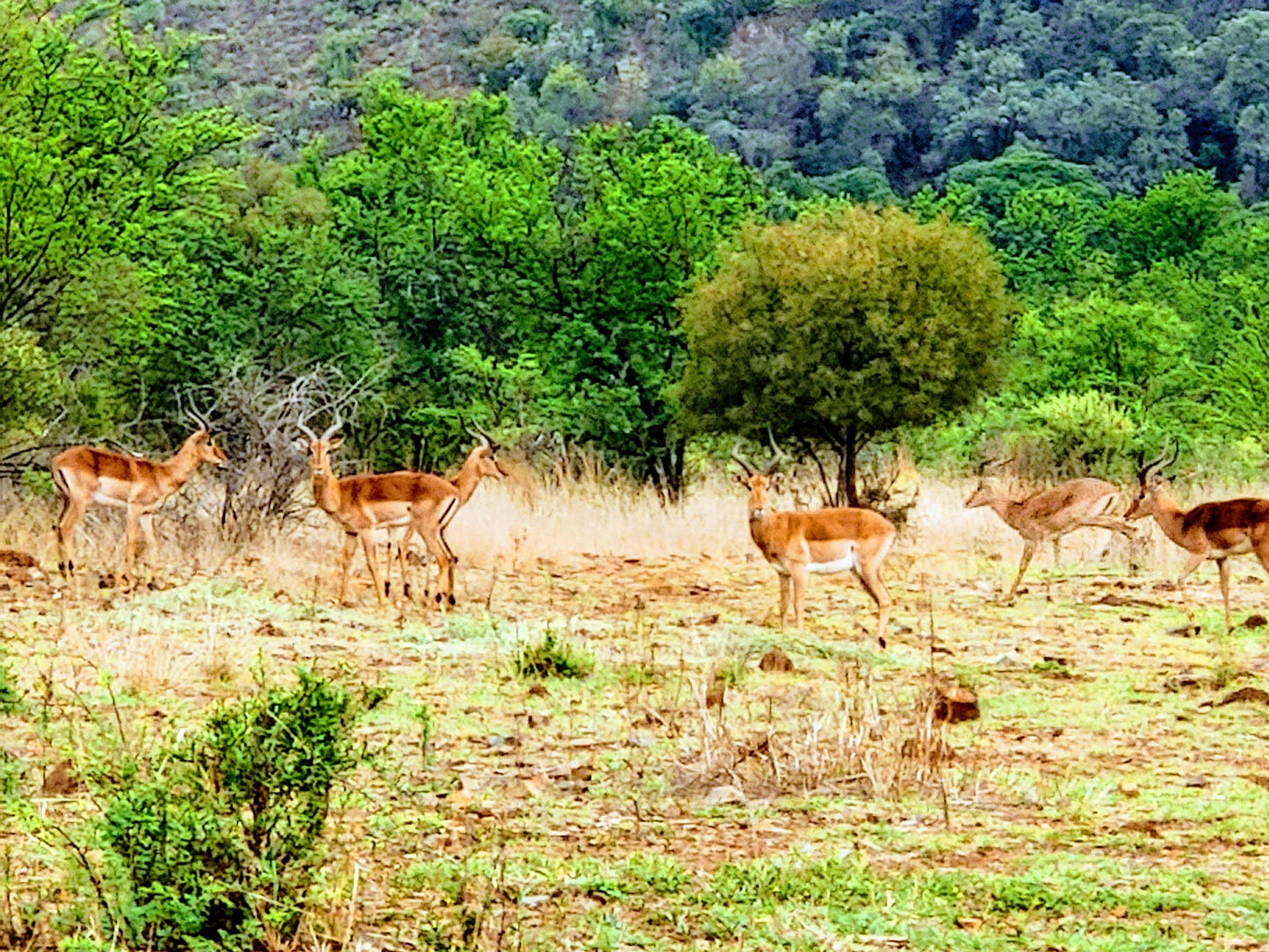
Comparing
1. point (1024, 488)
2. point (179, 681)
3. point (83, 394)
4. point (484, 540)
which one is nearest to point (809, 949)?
point (179, 681)

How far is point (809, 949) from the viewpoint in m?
5.75

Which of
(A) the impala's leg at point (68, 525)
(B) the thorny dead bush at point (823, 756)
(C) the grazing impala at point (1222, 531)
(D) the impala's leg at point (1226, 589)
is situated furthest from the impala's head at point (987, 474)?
(B) the thorny dead bush at point (823, 756)

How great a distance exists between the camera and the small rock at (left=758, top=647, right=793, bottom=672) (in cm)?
1155

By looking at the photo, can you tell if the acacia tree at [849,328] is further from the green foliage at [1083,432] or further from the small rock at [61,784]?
the small rock at [61,784]

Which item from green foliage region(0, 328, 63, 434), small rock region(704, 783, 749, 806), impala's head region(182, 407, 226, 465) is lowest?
small rock region(704, 783, 749, 806)

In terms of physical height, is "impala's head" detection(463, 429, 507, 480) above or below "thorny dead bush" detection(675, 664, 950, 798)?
above

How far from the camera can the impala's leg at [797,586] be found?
553 inches

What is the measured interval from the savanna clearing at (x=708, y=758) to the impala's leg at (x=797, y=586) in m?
0.27

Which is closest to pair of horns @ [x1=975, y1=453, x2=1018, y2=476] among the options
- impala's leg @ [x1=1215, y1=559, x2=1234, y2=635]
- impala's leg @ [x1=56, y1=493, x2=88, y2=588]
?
impala's leg @ [x1=1215, y1=559, x2=1234, y2=635]

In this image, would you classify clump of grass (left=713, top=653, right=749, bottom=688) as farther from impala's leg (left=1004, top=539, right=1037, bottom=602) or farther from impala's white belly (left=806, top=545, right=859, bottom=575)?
impala's leg (left=1004, top=539, right=1037, bottom=602)

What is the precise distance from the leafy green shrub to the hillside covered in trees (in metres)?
52.1

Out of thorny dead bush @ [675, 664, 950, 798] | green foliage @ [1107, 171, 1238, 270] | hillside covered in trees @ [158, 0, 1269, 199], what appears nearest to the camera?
thorny dead bush @ [675, 664, 950, 798]

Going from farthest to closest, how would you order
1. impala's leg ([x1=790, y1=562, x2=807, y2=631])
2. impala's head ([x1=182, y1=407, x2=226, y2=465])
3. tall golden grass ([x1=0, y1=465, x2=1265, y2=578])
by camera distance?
tall golden grass ([x1=0, y1=465, x2=1265, y2=578]) < impala's head ([x1=182, y1=407, x2=226, y2=465]) < impala's leg ([x1=790, y1=562, x2=807, y2=631])

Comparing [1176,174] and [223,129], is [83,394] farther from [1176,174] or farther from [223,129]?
[1176,174]
